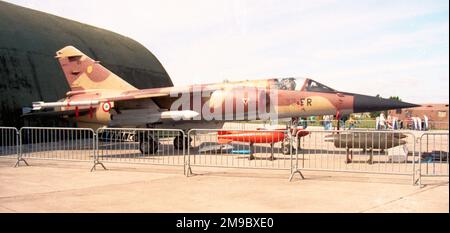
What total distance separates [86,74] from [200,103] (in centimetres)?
588

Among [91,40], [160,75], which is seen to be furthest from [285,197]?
[160,75]

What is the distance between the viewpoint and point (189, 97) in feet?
45.6

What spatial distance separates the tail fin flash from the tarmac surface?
7584mm

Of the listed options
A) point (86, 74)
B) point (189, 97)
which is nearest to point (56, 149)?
point (189, 97)

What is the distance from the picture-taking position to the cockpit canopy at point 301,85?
Answer: 12234 millimetres

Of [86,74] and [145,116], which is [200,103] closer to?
[145,116]

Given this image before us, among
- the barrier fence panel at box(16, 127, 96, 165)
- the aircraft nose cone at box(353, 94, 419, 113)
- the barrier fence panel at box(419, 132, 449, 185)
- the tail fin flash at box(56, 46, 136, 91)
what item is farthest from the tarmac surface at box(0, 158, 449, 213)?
the tail fin flash at box(56, 46, 136, 91)

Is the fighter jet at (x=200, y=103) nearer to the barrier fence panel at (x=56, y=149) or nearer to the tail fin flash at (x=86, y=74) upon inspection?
the tail fin flash at (x=86, y=74)

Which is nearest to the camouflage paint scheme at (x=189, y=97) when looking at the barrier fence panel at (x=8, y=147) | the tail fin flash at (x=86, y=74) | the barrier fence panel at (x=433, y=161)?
the tail fin flash at (x=86, y=74)

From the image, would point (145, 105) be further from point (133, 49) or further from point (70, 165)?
point (133, 49)

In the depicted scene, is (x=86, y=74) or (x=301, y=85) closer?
(x=301, y=85)

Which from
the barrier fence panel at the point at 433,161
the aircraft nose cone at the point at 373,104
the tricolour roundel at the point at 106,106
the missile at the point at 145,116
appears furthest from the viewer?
the tricolour roundel at the point at 106,106

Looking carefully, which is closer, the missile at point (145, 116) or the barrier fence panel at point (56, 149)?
the barrier fence panel at point (56, 149)
